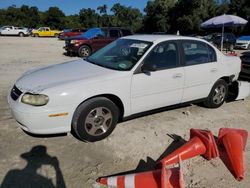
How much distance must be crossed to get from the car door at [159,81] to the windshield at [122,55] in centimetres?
18

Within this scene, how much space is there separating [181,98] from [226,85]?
1.38 m

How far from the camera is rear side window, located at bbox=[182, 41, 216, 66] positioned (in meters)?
5.24

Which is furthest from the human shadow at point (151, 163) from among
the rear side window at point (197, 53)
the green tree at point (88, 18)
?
the green tree at point (88, 18)

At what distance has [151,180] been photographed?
309 cm

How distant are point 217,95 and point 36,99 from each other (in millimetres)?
3704

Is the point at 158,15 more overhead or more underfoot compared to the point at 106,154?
more overhead

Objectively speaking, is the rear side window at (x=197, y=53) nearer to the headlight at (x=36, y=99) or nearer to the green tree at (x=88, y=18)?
the headlight at (x=36, y=99)

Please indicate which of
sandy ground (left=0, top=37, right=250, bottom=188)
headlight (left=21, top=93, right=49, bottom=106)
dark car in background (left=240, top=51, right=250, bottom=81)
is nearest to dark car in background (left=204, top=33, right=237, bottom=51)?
dark car in background (left=240, top=51, right=250, bottom=81)

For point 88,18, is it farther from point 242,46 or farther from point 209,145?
point 209,145

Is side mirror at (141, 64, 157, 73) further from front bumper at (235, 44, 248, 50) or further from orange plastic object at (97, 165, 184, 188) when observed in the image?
front bumper at (235, 44, 248, 50)

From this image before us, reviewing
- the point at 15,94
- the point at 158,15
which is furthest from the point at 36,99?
the point at 158,15

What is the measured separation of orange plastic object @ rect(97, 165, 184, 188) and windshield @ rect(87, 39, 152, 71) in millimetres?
1890

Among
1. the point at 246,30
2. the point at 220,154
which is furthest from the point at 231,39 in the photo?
the point at 220,154

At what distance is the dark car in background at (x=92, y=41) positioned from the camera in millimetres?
15195
